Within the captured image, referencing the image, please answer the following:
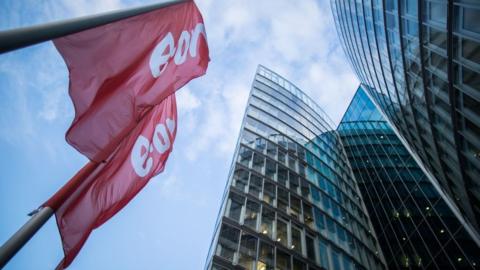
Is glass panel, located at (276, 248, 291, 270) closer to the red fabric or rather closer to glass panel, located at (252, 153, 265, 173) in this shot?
glass panel, located at (252, 153, 265, 173)

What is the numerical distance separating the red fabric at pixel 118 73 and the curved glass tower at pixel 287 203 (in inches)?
489

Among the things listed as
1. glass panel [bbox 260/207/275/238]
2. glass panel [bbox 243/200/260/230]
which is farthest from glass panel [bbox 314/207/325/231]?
glass panel [bbox 243/200/260/230]

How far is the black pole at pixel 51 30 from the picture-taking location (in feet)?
10.2

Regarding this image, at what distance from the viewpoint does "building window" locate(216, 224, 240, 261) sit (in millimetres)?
15852

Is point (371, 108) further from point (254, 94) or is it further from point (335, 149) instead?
point (254, 94)

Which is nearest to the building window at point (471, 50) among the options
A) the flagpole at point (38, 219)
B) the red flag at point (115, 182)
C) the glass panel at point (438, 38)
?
the glass panel at point (438, 38)

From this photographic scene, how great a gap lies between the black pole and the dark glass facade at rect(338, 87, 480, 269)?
2561cm

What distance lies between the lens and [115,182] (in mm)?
4980

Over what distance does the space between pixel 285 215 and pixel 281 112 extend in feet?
50.0

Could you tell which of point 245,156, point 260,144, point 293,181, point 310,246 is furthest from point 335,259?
point 260,144

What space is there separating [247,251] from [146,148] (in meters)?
12.8

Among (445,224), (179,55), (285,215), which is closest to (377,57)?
(285,215)

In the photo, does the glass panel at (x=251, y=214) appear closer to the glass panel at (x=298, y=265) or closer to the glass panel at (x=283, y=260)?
the glass panel at (x=283, y=260)

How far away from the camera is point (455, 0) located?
8969 mm
